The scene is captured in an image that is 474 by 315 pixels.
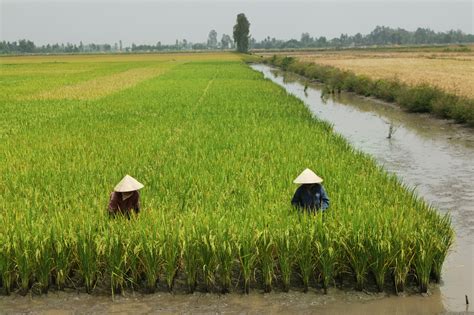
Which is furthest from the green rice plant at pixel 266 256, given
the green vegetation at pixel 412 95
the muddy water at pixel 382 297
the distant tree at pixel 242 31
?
the distant tree at pixel 242 31

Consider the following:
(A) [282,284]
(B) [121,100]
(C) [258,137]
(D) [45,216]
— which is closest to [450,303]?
(A) [282,284]

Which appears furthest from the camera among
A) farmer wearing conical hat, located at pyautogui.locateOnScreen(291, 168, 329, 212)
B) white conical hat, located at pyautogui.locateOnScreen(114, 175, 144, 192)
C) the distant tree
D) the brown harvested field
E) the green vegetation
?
the distant tree

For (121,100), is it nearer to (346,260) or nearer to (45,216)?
(45,216)

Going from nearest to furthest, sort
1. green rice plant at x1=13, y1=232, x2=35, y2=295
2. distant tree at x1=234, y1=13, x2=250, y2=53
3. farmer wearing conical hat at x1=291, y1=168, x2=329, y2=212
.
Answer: green rice plant at x1=13, y1=232, x2=35, y2=295 → farmer wearing conical hat at x1=291, y1=168, x2=329, y2=212 → distant tree at x1=234, y1=13, x2=250, y2=53

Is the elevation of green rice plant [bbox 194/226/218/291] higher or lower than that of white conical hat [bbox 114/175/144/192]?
lower

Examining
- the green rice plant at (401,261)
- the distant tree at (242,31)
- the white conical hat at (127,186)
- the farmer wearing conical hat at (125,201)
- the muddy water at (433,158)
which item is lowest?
A: the muddy water at (433,158)

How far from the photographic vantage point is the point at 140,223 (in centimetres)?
538

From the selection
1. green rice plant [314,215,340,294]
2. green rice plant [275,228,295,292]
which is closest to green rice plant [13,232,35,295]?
green rice plant [275,228,295,292]

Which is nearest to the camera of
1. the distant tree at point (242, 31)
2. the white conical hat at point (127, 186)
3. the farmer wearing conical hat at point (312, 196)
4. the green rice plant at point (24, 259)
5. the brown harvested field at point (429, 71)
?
the green rice plant at point (24, 259)

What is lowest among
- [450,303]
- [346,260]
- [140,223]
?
[450,303]

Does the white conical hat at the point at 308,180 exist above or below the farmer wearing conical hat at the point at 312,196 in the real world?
above

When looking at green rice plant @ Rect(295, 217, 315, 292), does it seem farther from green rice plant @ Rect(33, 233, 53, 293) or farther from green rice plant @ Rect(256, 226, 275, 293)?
green rice plant @ Rect(33, 233, 53, 293)

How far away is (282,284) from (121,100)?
669 inches

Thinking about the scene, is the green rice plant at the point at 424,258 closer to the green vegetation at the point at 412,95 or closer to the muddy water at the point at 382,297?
the muddy water at the point at 382,297
